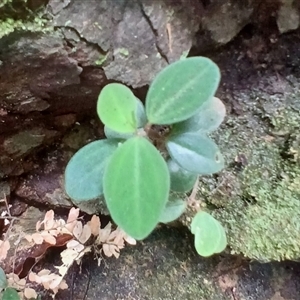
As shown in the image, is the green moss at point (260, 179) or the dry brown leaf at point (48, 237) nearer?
the green moss at point (260, 179)

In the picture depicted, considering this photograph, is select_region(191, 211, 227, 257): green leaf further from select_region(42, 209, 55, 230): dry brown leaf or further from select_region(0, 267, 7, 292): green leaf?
select_region(0, 267, 7, 292): green leaf

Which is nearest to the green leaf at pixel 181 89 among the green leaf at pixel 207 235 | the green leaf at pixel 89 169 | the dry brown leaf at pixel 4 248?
the green leaf at pixel 89 169

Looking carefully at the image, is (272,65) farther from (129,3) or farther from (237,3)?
(129,3)

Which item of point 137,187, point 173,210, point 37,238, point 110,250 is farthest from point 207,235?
point 37,238

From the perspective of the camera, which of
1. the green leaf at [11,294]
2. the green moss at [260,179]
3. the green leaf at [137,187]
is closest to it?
the green leaf at [137,187]

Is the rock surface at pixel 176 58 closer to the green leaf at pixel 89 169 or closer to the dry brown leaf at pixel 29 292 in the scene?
the green leaf at pixel 89 169

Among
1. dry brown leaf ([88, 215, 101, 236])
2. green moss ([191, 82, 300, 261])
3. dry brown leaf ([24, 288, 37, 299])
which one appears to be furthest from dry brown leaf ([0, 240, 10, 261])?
green moss ([191, 82, 300, 261])
